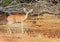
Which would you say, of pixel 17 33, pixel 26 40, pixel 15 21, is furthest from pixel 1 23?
pixel 26 40

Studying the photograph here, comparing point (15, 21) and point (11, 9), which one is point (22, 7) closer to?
point (11, 9)

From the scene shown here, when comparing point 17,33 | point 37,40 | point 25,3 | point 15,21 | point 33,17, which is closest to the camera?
point 37,40

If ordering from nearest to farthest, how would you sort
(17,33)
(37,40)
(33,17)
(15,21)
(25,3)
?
(37,40) → (17,33) → (15,21) → (33,17) → (25,3)

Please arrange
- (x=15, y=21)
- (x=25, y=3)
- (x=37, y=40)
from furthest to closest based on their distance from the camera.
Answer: (x=25, y=3)
(x=15, y=21)
(x=37, y=40)

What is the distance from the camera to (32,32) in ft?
18.9

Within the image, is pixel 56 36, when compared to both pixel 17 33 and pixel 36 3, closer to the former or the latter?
pixel 17 33

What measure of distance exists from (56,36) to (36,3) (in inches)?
85.4

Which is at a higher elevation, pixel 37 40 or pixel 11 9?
pixel 11 9

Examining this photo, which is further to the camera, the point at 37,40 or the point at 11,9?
the point at 11,9

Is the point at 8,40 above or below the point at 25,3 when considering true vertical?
below

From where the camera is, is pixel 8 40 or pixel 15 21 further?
pixel 15 21

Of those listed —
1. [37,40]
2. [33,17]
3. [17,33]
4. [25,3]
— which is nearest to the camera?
[37,40]

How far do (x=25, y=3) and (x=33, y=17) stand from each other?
823mm

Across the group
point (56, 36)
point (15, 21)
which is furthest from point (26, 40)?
point (15, 21)
